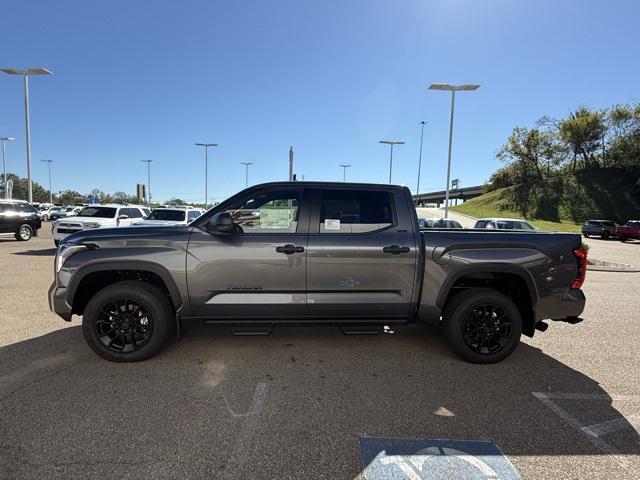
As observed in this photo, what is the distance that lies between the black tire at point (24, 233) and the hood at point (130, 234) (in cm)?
1638

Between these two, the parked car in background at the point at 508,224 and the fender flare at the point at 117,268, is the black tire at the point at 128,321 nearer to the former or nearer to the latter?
the fender flare at the point at 117,268

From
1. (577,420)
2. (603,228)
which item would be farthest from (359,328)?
(603,228)

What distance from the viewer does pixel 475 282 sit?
14.2 ft

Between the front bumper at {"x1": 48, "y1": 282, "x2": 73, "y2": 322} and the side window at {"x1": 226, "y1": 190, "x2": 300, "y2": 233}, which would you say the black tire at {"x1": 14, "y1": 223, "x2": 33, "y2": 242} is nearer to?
the front bumper at {"x1": 48, "y1": 282, "x2": 73, "y2": 322}

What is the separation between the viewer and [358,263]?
12.9ft

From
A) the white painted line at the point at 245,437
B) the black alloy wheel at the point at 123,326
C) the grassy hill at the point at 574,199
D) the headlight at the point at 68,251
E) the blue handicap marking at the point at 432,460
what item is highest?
the grassy hill at the point at 574,199

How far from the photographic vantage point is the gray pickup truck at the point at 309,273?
3840 millimetres

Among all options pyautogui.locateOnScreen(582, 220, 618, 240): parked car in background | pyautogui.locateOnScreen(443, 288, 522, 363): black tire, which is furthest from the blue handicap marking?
pyautogui.locateOnScreen(582, 220, 618, 240): parked car in background

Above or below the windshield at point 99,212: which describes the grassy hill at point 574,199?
above

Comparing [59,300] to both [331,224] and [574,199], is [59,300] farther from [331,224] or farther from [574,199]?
[574,199]

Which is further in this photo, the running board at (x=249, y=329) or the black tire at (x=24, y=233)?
the black tire at (x=24, y=233)

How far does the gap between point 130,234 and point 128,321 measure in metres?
0.89

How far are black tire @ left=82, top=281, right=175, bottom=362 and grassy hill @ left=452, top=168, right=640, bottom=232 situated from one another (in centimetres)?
5205

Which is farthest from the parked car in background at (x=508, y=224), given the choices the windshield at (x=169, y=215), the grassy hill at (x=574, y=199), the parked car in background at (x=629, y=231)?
the grassy hill at (x=574, y=199)
